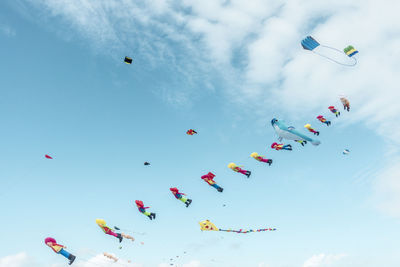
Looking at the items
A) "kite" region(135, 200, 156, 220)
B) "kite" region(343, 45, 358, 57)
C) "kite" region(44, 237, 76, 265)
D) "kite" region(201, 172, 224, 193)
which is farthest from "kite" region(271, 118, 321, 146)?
"kite" region(44, 237, 76, 265)

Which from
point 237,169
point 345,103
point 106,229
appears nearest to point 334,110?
point 345,103

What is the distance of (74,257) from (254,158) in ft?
98.3

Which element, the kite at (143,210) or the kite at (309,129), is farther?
the kite at (309,129)

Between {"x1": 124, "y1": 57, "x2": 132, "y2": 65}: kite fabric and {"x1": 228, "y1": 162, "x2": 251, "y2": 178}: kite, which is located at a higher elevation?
{"x1": 124, "y1": 57, "x2": 132, "y2": 65}: kite fabric

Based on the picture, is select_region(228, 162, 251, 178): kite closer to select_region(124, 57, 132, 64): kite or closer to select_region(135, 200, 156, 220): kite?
select_region(135, 200, 156, 220): kite

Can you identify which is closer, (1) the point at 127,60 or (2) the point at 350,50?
(2) the point at 350,50

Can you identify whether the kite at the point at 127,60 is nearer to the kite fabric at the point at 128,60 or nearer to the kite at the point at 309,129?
the kite fabric at the point at 128,60

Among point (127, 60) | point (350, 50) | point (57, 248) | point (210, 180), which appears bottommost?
point (57, 248)

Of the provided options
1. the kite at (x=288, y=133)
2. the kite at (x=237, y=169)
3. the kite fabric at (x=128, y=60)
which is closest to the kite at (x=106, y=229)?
the kite at (x=237, y=169)

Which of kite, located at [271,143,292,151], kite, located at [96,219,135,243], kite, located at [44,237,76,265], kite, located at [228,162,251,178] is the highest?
kite, located at [271,143,292,151]

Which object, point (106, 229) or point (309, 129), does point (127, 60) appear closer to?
point (106, 229)

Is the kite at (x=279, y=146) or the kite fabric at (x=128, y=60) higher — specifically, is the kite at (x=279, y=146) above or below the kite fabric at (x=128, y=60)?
below

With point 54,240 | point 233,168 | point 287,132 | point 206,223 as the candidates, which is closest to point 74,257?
point 54,240

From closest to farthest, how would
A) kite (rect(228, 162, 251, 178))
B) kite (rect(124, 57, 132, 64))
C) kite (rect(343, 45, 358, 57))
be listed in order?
kite (rect(343, 45, 358, 57)) → kite (rect(228, 162, 251, 178)) → kite (rect(124, 57, 132, 64))
